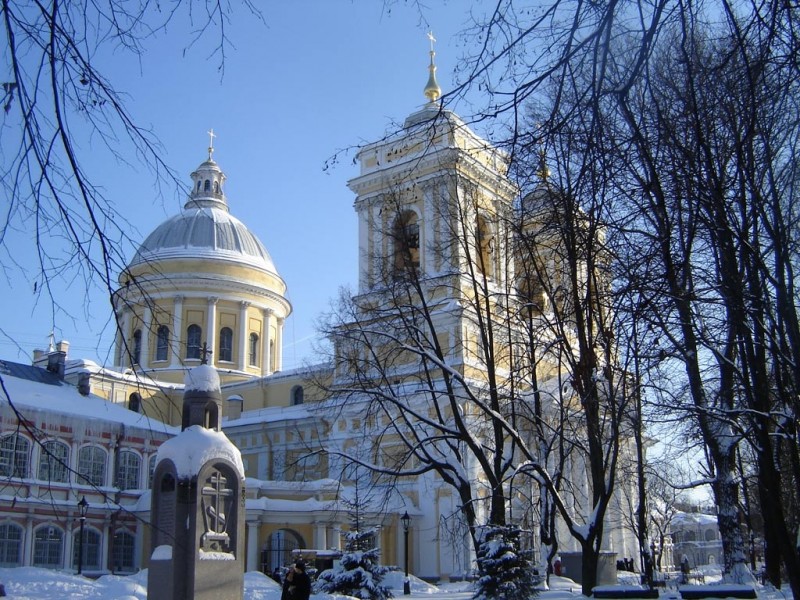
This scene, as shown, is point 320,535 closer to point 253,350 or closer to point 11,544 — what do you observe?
point 11,544

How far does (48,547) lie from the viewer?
3331cm

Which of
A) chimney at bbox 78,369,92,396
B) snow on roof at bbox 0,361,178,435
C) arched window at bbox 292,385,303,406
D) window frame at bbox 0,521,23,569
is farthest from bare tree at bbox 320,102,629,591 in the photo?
arched window at bbox 292,385,303,406

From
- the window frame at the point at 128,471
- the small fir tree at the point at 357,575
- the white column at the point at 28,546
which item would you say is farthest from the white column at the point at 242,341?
the small fir tree at the point at 357,575

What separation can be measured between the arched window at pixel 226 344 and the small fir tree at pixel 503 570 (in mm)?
37800

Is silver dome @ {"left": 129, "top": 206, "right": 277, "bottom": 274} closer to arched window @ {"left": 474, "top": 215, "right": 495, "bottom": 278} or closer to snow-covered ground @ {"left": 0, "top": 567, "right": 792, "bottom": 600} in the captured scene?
arched window @ {"left": 474, "top": 215, "right": 495, "bottom": 278}

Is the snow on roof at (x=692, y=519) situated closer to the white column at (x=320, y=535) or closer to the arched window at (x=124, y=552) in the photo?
the white column at (x=320, y=535)

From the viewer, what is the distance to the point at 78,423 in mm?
36562

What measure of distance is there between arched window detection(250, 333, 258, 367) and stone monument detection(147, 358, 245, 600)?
3743 centimetres

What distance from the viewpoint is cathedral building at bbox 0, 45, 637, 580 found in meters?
24.6

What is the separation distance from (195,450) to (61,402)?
2315 centimetres

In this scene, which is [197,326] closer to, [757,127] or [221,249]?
[221,249]

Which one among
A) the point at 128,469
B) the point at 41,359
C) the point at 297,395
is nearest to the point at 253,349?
the point at 297,395

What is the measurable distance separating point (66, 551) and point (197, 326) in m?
20.5

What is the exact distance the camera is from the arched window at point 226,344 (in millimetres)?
53500
